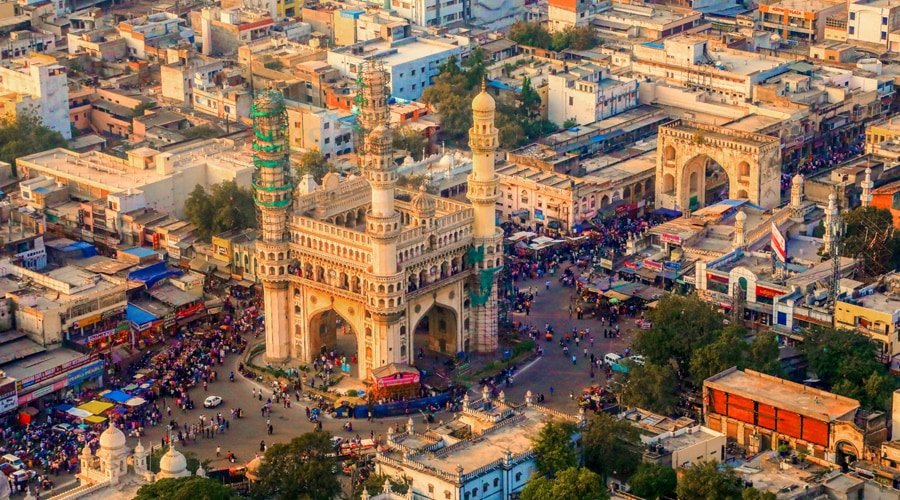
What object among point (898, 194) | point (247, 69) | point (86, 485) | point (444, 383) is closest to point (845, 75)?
point (898, 194)

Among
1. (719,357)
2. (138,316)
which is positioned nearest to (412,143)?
(138,316)

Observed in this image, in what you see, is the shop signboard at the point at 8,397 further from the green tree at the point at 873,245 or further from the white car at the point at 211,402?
the green tree at the point at 873,245

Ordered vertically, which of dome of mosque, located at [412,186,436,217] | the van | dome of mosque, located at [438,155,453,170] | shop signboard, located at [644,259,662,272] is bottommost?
the van

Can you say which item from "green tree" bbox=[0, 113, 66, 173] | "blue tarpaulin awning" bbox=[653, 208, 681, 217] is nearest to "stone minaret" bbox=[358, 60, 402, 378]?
"blue tarpaulin awning" bbox=[653, 208, 681, 217]

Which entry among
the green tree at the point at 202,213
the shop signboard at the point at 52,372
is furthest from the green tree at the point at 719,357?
the green tree at the point at 202,213

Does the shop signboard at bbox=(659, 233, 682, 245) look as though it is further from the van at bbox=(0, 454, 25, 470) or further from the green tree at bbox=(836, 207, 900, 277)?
the van at bbox=(0, 454, 25, 470)

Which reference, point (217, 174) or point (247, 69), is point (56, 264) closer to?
point (217, 174)

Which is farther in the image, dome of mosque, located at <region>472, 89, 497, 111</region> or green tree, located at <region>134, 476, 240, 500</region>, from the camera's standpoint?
dome of mosque, located at <region>472, 89, 497, 111</region>
